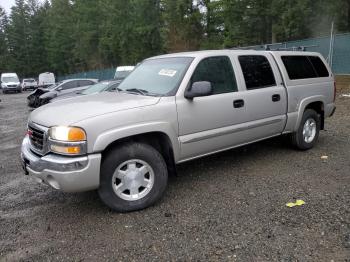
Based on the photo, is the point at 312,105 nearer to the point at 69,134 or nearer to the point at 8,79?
the point at 69,134

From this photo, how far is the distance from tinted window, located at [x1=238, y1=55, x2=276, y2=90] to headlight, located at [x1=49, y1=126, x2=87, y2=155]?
265 cm

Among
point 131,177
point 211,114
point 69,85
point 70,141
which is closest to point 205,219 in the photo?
point 131,177

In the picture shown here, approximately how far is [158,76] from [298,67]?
2738mm

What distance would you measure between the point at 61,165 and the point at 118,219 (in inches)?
35.6

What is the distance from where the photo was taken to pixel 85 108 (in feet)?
12.8

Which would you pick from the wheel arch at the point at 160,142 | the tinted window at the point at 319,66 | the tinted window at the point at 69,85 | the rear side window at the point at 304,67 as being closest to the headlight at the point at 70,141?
the wheel arch at the point at 160,142

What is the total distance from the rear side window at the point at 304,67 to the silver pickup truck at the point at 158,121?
2.3 inches

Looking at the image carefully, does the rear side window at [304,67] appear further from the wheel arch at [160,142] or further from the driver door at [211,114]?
the wheel arch at [160,142]

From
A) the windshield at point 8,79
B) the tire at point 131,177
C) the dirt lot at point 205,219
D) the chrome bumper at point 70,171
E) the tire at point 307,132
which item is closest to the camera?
the dirt lot at point 205,219

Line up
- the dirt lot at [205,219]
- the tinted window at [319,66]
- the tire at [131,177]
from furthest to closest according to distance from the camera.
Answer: the tinted window at [319,66] → the tire at [131,177] → the dirt lot at [205,219]

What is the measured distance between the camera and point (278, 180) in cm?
480

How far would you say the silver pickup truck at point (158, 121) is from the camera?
3.58 meters

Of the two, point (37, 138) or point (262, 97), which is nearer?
point (37, 138)

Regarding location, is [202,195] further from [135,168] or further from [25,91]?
[25,91]
